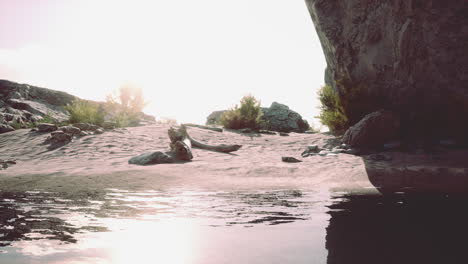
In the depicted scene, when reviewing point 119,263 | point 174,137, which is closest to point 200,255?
point 119,263

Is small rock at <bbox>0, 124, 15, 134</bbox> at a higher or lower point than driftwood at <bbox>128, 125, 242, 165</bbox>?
higher

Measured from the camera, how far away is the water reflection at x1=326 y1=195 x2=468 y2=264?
6.16 ft

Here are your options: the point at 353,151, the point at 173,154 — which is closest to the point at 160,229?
the point at 173,154

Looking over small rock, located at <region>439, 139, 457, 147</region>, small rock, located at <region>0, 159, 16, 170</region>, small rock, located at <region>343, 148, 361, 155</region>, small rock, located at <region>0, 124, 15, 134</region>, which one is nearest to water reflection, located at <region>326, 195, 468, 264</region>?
small rock, located at <region>343, 148, 361, 155</region>

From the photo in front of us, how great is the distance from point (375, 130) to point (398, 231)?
679 cm

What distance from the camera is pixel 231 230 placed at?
2.47 m

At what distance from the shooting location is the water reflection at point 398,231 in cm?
188

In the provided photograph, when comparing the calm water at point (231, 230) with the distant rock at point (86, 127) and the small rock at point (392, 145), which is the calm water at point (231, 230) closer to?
the small rock at point (392, 145)

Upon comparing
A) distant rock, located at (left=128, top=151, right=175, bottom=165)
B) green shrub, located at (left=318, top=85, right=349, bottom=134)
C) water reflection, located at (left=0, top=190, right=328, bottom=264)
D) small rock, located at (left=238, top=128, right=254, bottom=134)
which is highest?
green shrub, located at (left=318, top=85, right=349, bottom=134)

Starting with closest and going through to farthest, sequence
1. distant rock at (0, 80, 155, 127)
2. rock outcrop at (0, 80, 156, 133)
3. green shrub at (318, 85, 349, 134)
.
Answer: green shrub at (318, 85, 349, 134) < rock outcrop at (0, 80, 156, 133) < distant rock at (0, 80, 155, 127)

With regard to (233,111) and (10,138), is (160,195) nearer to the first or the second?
(10,138)

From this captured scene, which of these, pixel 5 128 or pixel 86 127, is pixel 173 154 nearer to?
pixel 86 127

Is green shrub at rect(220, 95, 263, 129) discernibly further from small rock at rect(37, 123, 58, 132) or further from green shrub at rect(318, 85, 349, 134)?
small rock at rect(37, 123, 58, 132)

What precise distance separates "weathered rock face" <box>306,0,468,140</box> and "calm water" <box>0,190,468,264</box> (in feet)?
19.1
